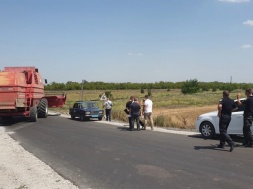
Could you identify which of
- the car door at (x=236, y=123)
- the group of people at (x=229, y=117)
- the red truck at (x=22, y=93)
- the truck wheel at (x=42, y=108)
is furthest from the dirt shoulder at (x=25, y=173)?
the truck wheel at (x=42, y=108)

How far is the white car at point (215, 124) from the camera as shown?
42.2 ft

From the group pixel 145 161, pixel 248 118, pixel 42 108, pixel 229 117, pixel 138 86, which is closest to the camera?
pixel 145 161

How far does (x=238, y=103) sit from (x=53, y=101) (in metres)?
18.8

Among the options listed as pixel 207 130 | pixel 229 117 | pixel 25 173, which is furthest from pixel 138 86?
pixel 25 173

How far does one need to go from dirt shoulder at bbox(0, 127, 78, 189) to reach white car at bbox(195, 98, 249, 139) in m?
6.93

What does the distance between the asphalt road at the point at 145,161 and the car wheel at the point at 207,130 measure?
1.16ft

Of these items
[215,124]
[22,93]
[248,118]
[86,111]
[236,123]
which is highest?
[22,93]

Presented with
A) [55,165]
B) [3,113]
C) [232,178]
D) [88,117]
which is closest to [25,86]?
[3,113]

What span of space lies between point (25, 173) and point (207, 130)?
26.2ft

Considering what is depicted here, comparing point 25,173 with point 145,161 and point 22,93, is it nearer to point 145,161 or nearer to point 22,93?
point 145,161

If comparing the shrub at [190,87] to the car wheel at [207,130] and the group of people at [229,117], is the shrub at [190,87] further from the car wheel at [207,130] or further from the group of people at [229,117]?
the group of people at [229,117]

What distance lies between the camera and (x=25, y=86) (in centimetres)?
2136

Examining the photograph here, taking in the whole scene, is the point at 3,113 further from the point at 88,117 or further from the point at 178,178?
the point at 178,178

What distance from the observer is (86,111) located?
24.2 m
